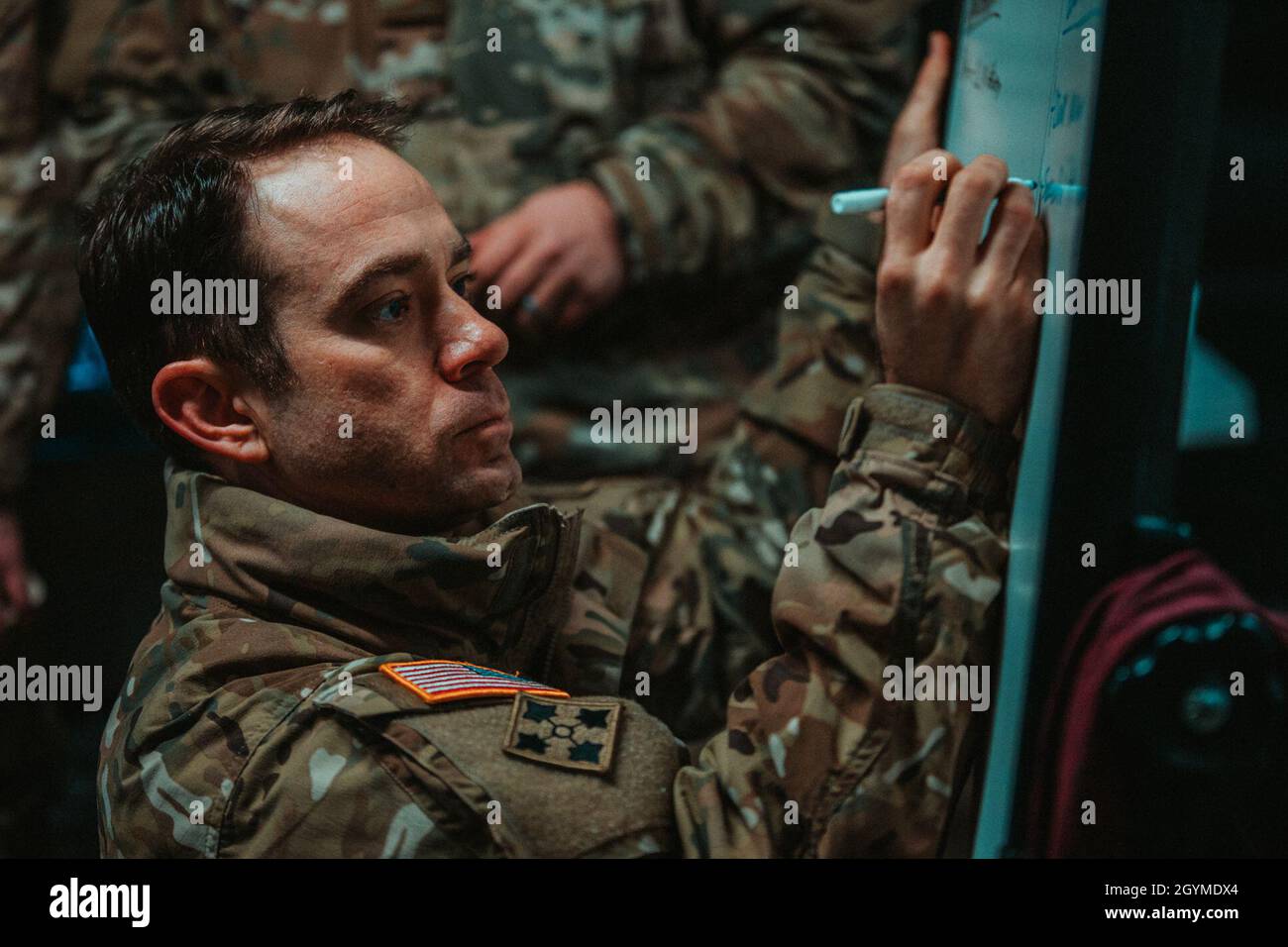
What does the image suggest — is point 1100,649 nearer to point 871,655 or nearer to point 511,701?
point 871,655

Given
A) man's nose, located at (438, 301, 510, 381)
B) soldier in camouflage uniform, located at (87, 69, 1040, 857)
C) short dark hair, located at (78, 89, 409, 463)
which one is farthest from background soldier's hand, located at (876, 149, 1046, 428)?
short dark hair, located at (78, 89, 409, 463)

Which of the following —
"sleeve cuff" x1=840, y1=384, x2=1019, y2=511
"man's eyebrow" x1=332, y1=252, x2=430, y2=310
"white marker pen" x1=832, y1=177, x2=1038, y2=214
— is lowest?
"sleeve cuff" x1=840, y1=384, x2=1019, y2=511

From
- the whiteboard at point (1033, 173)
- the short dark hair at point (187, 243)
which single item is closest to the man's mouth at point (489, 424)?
A: the short dark hair at point (187, 243)

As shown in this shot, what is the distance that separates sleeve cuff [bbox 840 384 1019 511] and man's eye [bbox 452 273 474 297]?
0.86 ft

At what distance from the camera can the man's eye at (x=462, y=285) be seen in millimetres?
764

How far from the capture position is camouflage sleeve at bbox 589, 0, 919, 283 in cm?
95

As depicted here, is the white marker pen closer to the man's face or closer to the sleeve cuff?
the sleeve cuff

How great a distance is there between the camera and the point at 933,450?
2.33 feet

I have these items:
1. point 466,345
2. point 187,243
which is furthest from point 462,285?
point 187,243

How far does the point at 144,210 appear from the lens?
2.42 feet

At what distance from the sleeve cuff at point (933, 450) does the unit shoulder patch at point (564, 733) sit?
0.69 ft

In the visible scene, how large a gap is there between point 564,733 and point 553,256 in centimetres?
41

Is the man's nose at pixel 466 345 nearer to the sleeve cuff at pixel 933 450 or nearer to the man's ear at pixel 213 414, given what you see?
the man's ear at pixel 213 414
